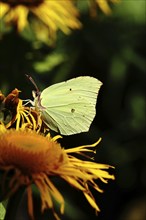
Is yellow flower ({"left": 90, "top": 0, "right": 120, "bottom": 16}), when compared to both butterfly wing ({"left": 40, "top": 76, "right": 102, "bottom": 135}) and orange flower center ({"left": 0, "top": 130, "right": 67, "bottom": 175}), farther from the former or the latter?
orange flower center ({"left": 0, "top": 130, "right": 67, "bottom": 175})

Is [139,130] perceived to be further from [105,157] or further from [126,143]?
[105,157]

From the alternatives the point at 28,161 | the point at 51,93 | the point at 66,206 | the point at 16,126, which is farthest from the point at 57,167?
the point at 66,206

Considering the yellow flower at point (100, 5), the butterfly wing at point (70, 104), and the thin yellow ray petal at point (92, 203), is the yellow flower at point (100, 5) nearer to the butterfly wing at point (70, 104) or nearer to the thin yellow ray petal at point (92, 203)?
the butterfly wing at point (70, 104)

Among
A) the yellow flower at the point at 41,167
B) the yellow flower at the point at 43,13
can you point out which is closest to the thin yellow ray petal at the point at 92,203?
the yellow flower at the point at 41,167

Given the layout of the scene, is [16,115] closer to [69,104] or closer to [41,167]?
[41,167]

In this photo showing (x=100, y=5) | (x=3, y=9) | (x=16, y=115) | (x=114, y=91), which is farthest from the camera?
(x=114, y=91)

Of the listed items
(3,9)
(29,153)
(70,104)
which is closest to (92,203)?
(29,153)

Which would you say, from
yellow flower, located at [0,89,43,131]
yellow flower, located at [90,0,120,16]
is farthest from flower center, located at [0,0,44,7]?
yellow flower, located at [0,89,43,131]
